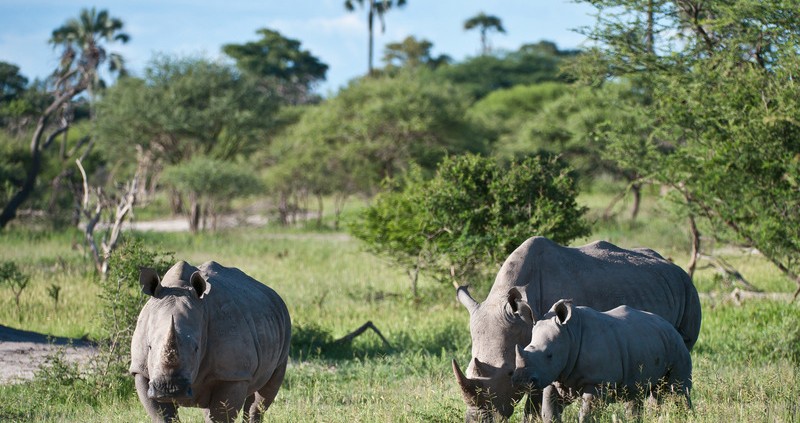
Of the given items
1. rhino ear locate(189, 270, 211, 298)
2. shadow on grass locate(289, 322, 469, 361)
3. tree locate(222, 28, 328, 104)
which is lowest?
shadow on grass locate(289, 322, 469, 361)

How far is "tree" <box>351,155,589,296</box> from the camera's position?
14867 mm

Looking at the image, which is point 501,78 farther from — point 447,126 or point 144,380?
point 144,380

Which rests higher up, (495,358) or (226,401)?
(495,358)

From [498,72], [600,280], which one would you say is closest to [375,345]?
[600,280]

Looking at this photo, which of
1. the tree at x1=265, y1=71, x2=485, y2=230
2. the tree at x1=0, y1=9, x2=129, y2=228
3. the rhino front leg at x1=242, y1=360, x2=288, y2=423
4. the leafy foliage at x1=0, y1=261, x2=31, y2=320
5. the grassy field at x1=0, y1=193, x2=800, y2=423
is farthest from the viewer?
the tree at x1=265, y1=71, x2=485, y2=230

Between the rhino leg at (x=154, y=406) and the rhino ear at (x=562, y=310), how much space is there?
102 inches

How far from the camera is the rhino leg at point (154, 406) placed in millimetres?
6352

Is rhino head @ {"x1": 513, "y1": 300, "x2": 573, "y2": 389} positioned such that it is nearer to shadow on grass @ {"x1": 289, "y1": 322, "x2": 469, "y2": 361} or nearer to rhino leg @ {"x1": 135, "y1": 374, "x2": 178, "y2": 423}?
rhino leg @ {"x1": 135, "y1": 374, "x2": 178, "y2": 423}

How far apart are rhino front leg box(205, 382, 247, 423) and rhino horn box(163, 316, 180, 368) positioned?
77cm

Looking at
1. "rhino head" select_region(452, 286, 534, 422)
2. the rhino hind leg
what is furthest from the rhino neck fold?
the rhino hind leg

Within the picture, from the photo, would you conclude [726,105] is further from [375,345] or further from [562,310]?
[562,310]

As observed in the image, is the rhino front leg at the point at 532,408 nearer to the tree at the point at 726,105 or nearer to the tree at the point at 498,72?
the tree at the point at 726,105

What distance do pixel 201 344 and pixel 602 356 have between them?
2.68 metres

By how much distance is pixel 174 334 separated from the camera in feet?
19.3
